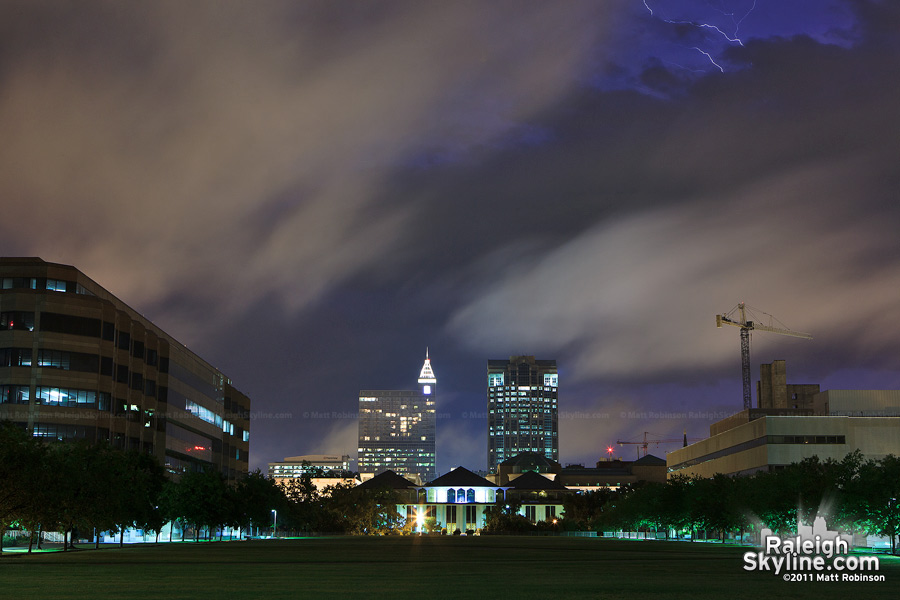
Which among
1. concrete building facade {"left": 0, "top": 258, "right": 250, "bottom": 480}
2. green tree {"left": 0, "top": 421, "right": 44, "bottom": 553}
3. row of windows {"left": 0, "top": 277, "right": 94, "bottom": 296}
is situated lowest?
green tree {"left": 0, "top": 421, "right": 44, "bottom": 553}

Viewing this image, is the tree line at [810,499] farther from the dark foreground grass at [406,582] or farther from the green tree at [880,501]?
the dark foreground grass at [406,582]

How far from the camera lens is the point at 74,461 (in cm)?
8569

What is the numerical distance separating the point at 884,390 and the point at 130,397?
128 meters

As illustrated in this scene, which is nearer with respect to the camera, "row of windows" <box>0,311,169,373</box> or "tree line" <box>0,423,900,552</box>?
"tree line" <box>0,423,900,552</box>

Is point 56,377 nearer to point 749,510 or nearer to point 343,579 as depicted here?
point 749,510

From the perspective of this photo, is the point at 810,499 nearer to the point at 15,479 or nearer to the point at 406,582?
→ the point at 406,582

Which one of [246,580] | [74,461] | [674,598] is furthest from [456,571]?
[74,461]

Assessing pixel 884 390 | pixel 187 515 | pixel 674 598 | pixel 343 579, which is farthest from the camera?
pixel 884 390

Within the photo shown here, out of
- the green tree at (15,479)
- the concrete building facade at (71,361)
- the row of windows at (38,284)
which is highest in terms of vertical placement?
the row of windows at (38,284)

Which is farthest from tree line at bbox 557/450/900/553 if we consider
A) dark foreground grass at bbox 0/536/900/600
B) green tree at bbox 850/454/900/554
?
dark foreground grass at bbox 0/536/900/600

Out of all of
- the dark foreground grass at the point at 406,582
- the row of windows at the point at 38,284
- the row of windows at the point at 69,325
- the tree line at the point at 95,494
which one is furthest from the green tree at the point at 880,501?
the row of windows at the point at 38,284

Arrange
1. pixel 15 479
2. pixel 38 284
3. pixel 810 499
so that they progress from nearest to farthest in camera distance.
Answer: pixel 15 479, pixel 810 499, pixel 38 284

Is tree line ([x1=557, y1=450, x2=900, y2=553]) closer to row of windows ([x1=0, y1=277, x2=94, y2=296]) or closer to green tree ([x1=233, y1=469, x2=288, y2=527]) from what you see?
green tree ([x1=233, y1=469, x2=288, y2=527])

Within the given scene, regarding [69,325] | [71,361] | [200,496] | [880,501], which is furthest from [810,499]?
[69,325]
